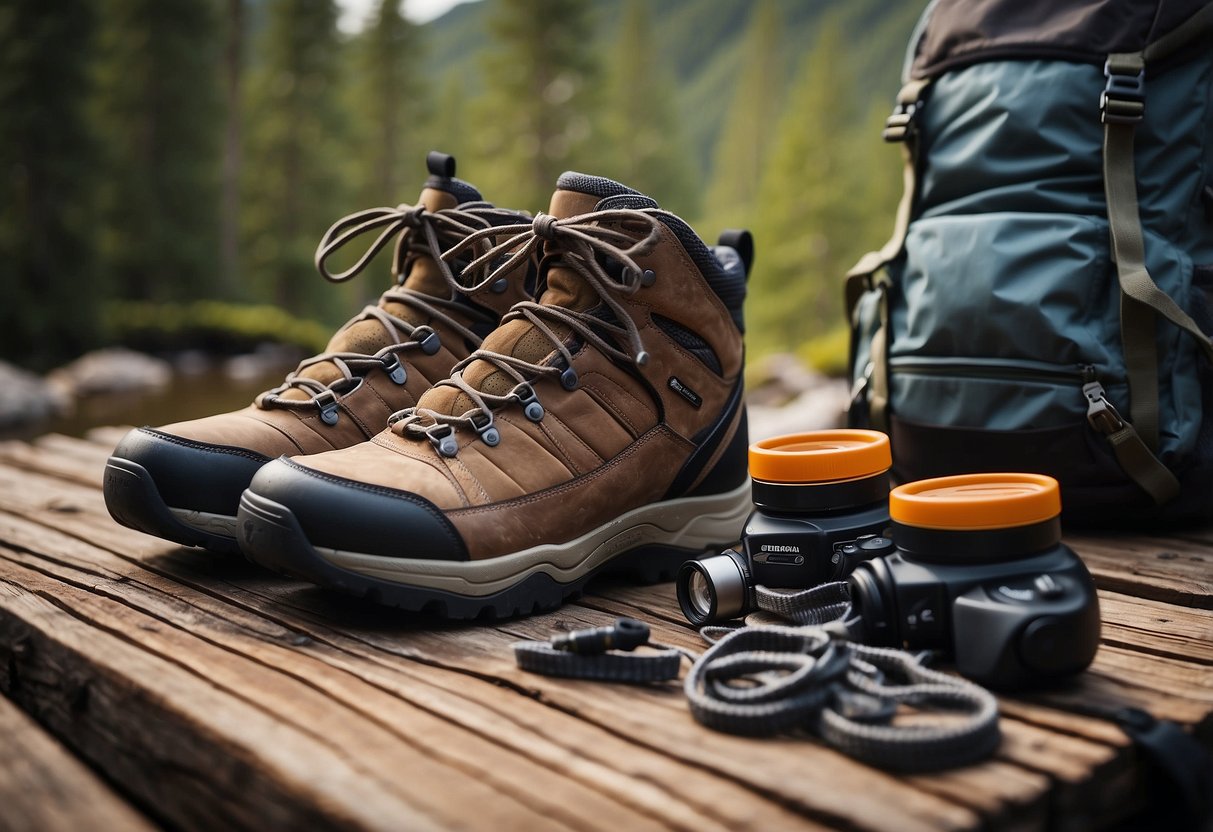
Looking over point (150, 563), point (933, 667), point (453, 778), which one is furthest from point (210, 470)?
point (933, 667)

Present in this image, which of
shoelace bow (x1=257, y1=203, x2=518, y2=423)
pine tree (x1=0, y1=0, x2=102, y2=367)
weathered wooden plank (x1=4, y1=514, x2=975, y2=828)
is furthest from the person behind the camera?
pine tree (x1=0, y1=0, x2=102, y2=367)

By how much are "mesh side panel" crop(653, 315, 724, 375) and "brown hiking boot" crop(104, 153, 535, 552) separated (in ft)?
0.90

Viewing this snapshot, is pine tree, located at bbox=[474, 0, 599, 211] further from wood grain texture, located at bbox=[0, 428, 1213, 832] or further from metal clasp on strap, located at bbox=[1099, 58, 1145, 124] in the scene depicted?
wood grain texture, located at bbox=[0, 428, 1213, 832]

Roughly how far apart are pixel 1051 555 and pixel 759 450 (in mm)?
481

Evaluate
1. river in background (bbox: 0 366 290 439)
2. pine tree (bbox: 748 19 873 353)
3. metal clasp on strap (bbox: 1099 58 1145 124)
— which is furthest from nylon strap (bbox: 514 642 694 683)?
pine tree (bbox: 748 19 873 353)

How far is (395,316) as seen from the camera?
1944 millimetres

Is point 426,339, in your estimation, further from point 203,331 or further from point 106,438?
point 203,331

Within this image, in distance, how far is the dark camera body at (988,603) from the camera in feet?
3.85

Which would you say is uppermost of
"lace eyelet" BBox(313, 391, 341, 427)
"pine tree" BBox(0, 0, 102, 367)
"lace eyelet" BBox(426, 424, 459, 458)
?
"pine tree" BBox(0, 0, 102, 367)

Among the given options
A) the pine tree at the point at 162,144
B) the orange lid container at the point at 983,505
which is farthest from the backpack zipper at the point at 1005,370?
the pine tree at the point at 162,144

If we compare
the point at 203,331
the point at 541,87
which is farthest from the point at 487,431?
the point at 541,87

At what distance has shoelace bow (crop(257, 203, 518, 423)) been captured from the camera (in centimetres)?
184

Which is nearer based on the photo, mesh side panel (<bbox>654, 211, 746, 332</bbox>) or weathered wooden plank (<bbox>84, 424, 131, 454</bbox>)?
mesh side panel (<bbox>654, 211, 746, 332</bbox>)

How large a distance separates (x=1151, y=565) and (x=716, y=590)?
918mm
